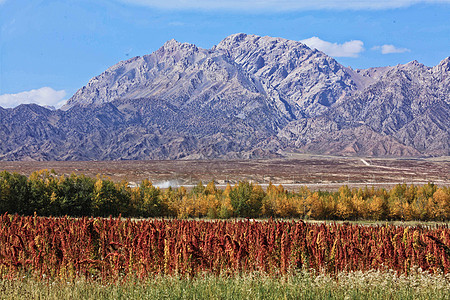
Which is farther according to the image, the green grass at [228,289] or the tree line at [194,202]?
the tree line at [194,202]

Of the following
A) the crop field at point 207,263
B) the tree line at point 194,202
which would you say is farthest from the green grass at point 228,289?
the tree line at point 194,202

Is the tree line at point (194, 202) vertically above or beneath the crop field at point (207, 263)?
beneath

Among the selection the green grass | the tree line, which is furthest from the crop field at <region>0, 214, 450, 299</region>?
the tree line

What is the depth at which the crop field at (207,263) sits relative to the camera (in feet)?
34.4

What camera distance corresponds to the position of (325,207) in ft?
189

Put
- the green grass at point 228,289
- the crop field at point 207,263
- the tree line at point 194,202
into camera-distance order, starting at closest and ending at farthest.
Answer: the green grass at point 228,289, the crop field at point 207,263, the tree line at point 194,202

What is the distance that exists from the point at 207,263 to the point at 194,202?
141 ft

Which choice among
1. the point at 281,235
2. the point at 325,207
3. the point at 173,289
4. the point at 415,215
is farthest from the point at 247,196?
the point at 173,289

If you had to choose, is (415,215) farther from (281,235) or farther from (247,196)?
(281,235)

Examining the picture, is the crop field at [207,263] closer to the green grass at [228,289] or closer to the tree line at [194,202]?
the green grass at [228,289]

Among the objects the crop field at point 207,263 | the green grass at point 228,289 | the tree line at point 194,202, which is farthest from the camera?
the tree line at point 194,202

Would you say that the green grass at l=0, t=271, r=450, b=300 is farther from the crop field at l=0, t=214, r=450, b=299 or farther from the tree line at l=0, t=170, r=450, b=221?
the tree line at l=0, t=170, r=450, b=221

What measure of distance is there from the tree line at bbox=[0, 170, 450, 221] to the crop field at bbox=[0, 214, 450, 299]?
3401 cm

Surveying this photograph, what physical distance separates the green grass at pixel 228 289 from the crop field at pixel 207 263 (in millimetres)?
40
